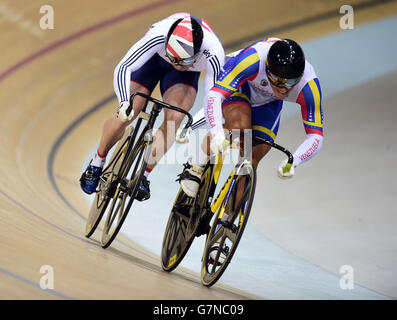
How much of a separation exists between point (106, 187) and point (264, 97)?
1138mm

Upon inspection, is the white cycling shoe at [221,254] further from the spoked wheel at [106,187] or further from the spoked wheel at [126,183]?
the spoked wheel at [106,187]

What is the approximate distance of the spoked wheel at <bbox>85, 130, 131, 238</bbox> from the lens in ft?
12.1

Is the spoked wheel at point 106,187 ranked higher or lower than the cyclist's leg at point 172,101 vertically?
lower

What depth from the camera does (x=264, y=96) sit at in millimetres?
3152

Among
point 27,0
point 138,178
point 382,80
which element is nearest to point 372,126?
point 382,80

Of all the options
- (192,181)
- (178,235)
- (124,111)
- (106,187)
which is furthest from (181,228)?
(124,111)

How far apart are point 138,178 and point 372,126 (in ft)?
9.94

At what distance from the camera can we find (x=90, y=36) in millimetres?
6809

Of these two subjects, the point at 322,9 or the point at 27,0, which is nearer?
the point at 27,0

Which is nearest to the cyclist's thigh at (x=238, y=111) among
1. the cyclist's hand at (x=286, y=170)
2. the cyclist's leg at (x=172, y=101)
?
the cyclist's hand at (x=286, y=170)

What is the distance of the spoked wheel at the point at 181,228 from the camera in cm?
334

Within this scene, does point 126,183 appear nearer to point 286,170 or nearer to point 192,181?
point 192,181

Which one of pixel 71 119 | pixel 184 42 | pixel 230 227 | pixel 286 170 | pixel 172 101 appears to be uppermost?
pixel 71 119
